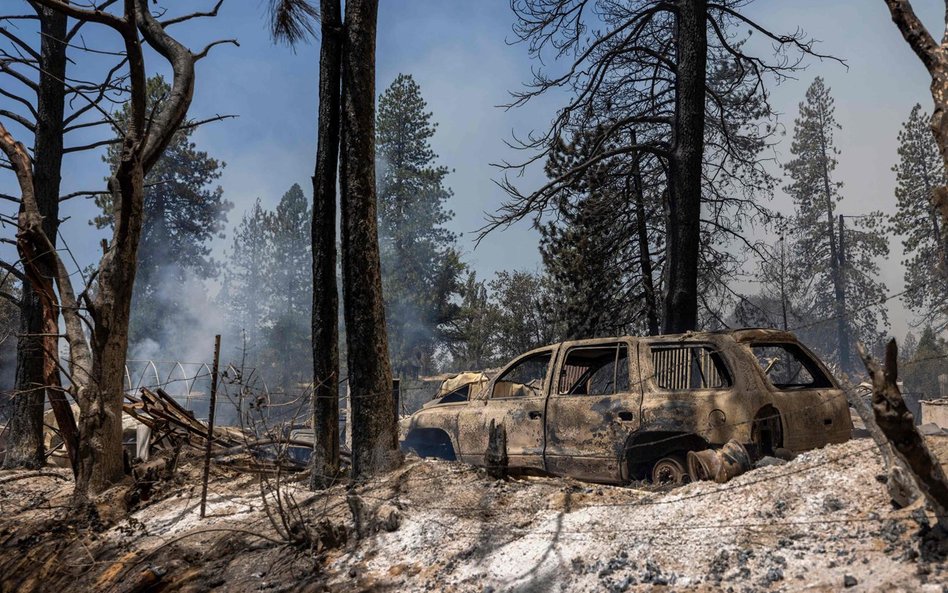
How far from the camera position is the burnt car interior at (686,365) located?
7586mm

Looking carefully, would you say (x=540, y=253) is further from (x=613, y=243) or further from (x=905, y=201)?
(x=905, y=201)

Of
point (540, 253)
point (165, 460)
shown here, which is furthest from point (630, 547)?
point (540, 253)

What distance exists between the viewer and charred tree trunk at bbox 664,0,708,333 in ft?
38.9

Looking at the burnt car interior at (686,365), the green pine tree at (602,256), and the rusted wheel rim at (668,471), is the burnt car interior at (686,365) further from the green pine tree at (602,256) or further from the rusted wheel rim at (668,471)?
the green pine tree at (602,256)

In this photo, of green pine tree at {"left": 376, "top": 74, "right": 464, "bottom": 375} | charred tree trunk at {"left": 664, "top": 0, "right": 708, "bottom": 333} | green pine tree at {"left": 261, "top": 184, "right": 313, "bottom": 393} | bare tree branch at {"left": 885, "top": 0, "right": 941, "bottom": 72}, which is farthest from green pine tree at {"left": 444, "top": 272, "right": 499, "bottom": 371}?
bare tree branch at {"left": 885, "top": 0, "right": 941, "bottom": 72}

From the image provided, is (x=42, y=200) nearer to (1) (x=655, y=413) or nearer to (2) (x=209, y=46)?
(2) (x=209, y=46)

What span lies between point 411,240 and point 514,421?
3180cm

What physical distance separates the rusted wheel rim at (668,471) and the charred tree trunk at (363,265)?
103 inches

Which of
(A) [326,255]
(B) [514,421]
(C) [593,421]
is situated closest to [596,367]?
(B) [514,421]

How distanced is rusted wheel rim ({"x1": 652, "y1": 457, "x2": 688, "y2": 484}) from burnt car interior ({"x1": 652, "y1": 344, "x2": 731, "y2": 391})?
71 cm

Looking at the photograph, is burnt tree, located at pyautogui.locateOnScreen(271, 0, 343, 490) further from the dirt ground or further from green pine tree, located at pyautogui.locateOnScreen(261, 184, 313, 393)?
green pine tree, located at pyautogui.locateOnScreen(261, 184, 313, 393)

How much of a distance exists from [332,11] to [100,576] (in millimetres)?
6570

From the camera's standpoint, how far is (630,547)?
527cm

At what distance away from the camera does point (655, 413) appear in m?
7.34
